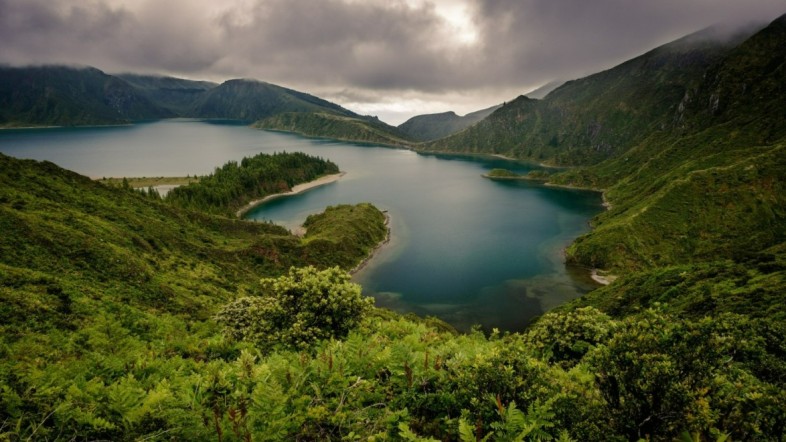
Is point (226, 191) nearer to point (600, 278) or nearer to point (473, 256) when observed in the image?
point (473, 256)

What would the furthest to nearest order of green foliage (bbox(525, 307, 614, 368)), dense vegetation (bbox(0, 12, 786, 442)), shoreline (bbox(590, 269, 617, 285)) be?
shoreline (bbox(590, 269, 617, 285)), green foliage (bbox(525, 307, 614, 368)), dense vegetation (bbox(0, 12, 786, 442))

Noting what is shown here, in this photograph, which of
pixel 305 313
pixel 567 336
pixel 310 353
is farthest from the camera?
pixel 567 336

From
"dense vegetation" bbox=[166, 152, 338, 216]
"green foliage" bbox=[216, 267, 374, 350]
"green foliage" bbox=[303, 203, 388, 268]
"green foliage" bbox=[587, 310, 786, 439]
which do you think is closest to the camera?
"green foliage" bbox=[587, 310, 786, 439]

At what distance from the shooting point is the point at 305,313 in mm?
24562

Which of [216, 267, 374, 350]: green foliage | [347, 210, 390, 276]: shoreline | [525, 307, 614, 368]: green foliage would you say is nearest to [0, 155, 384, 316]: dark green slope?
[347, 210, 390, 276]: shoreline

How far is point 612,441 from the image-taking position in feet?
29.9

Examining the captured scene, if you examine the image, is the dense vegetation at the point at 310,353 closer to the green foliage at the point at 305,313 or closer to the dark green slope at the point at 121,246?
the green foliage at the point at 305,313

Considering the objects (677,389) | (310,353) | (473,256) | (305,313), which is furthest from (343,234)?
(677,389)

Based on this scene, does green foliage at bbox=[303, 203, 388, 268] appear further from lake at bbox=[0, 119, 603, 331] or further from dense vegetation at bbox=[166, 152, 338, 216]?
dense vegetation at bbox=[166, 152, 338, 216]

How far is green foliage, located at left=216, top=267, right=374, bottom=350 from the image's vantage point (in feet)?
77.1

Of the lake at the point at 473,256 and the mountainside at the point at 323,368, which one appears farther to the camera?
the lake at the point at 473,256

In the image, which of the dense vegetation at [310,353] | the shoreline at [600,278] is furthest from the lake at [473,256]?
the dense vegetation at [310,353]

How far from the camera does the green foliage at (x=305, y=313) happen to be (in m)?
23.5

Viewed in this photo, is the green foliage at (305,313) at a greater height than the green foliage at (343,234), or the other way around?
the green foliage at (305,313)
